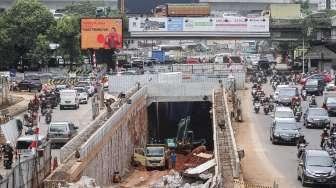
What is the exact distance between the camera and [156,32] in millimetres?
92625

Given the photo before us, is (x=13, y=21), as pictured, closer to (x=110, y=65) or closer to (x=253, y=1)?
(x=110, y=65)

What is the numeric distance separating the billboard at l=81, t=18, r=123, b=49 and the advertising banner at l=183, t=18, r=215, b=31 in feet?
41.2

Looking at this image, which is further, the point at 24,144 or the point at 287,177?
the point at 24,144

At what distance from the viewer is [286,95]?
5800 centimetres

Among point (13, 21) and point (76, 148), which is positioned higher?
point (13, 21)

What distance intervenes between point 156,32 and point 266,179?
62.2 m

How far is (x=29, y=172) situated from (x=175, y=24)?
6693 centimetres

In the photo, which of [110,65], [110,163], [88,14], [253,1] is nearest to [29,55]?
[110,65]

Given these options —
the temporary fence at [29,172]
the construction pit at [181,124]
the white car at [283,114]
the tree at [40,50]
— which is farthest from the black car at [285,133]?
the tree at [40,50]

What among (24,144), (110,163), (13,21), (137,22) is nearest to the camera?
(24,144)

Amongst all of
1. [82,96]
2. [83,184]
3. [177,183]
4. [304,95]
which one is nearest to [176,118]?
[82,96]

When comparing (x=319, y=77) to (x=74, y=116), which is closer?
(x=74, y=116)

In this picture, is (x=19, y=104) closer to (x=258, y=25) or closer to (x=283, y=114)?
(x=283, y=114)

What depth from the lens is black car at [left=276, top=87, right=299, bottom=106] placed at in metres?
57.1
